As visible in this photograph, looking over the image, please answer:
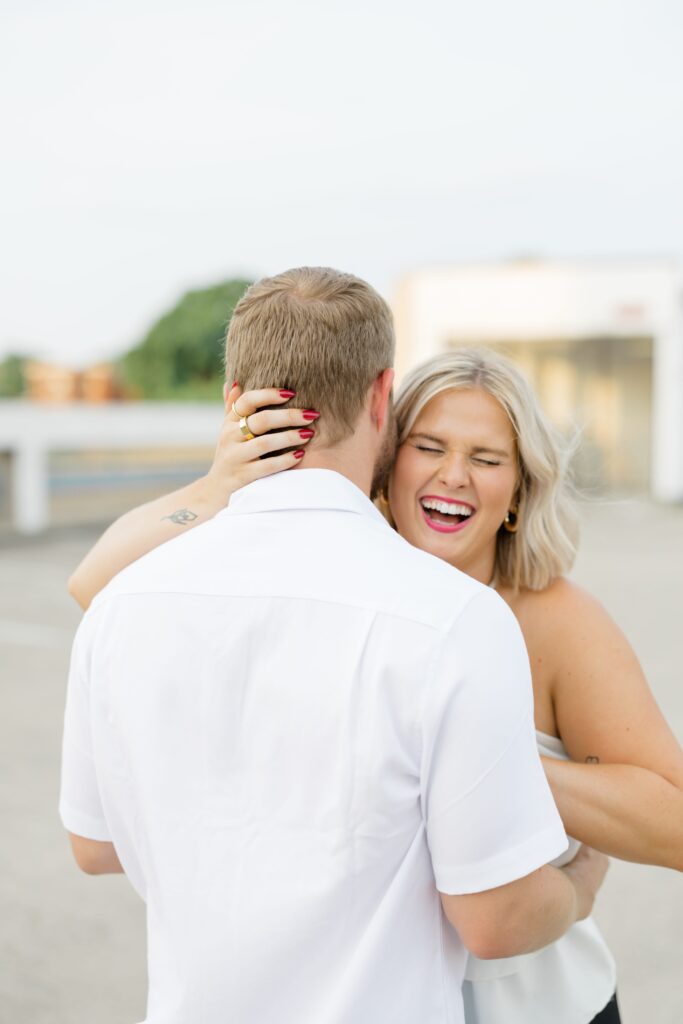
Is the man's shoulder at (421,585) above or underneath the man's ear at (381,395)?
underneath

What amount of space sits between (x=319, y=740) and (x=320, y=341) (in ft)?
1.54

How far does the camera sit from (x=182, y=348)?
220 ft

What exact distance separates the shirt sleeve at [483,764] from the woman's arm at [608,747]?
39 cm

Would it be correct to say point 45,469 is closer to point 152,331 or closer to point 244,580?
point 244,580

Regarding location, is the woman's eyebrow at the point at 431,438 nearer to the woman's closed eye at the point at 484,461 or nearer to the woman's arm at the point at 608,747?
the woman's closed eye at the point at 484,461

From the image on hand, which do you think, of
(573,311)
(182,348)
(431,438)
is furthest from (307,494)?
(182,348)

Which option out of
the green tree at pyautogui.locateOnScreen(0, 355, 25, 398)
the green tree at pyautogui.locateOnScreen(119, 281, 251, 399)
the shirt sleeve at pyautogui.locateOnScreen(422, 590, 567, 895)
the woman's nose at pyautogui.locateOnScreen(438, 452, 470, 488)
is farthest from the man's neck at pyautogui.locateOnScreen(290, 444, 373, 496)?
the green tree at pyautogui.locateOnScreen(119, 281, 251, 399)

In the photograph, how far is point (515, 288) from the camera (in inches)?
921

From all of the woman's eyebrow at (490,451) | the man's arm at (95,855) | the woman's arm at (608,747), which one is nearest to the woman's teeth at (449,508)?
the woman's eyebrow at (490,451)

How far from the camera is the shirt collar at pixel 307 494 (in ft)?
3.88

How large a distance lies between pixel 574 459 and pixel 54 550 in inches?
514

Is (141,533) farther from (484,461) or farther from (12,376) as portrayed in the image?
(12,376)

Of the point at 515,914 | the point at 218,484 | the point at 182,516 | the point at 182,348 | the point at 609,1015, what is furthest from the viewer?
the point at 182,348

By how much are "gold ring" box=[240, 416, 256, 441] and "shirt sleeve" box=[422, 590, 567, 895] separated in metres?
0.39
